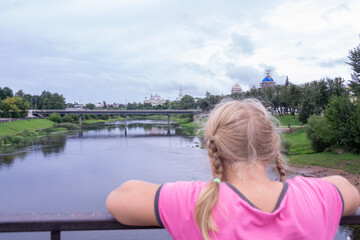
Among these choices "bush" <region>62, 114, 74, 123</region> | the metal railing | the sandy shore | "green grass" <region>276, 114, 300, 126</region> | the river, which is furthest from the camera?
"bush" <region>62, 114, 74, 123</region>

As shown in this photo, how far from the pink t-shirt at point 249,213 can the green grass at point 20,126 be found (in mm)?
53574

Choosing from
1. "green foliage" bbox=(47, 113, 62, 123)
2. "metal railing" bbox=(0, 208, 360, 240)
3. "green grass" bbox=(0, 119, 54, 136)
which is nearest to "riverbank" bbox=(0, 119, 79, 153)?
"green grass" bbox=(0, 119, 54, 136)

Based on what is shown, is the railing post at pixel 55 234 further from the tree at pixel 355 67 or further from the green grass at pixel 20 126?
the green grass at pixel 20 126

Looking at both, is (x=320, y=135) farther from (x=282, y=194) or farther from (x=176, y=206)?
(x=176, y=206)

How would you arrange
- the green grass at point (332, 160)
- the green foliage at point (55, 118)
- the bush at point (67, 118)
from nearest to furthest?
the green grass at point (332, 160)
the green foliage at point (55, 118)
the bush at point (67, 118)

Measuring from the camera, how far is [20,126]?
2292 inches

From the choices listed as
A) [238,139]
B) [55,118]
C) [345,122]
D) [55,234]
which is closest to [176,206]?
[238,139]

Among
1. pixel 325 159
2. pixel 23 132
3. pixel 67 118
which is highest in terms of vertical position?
pixel 67 118

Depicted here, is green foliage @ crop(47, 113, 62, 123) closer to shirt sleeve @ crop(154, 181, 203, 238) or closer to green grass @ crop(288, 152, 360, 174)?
green grass @ crop(288, 152, 360, 174)

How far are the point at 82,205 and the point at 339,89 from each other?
127 ft

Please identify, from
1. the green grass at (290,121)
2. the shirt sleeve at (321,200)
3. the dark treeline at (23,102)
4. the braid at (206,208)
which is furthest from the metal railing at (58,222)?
the dark treeline at (23,102)

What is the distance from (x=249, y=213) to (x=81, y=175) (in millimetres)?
24802

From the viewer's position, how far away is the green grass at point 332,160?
25.3 metres

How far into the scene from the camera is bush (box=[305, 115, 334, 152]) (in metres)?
30.5
